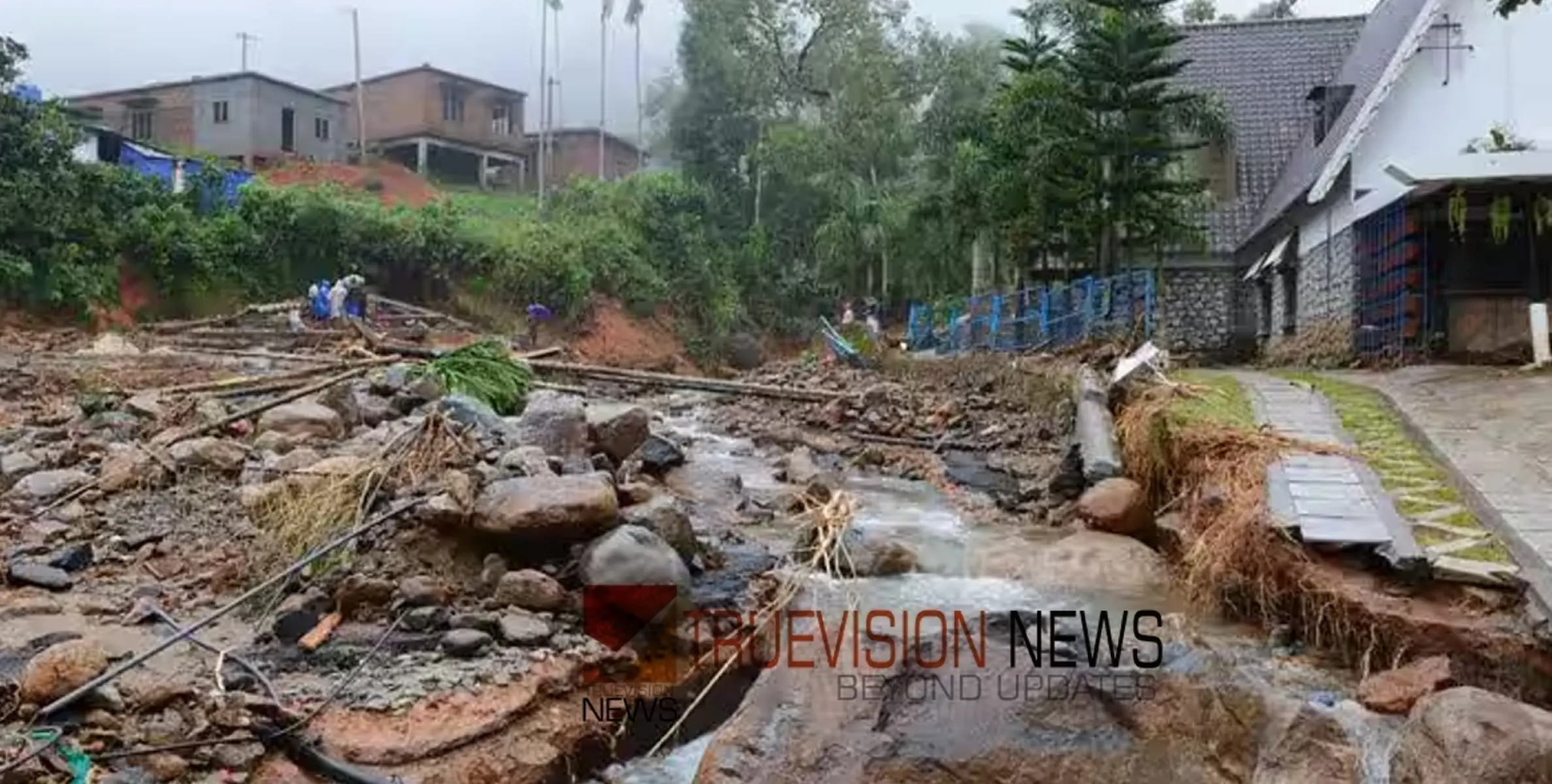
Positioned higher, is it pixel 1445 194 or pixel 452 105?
pixel 452 105

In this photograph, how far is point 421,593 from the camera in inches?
285

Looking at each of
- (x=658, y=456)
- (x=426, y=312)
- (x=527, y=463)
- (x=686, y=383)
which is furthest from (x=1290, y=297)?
(x=426, y=312)

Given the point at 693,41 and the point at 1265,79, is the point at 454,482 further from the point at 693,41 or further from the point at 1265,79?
the point at 693,41

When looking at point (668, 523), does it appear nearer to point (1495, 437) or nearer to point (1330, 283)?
point (1495, 437)

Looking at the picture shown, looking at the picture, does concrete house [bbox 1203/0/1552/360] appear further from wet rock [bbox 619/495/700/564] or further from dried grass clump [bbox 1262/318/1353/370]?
wet rock [bbox 619/495/700/564]

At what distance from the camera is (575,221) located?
122 ft

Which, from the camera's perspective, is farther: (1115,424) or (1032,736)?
(1115,424)

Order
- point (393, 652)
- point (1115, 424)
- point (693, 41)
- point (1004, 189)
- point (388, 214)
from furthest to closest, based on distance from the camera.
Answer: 1. point (693, 41)
2. point (388, 214)
3. point (1004, 189)
4. point (1115, 424)
5. point (393, 652)

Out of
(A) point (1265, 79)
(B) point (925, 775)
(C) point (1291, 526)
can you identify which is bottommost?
(B) point (925, 775)

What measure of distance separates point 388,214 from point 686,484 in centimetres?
2475

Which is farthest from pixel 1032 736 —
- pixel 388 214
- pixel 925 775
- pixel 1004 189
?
pixel 388 214

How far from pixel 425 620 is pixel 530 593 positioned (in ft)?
2.04

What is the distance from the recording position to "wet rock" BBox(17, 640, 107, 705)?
18.2ft

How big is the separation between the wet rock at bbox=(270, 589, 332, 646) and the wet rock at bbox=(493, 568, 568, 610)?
108cm
